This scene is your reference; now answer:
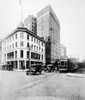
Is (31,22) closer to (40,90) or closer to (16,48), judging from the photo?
(16,48)

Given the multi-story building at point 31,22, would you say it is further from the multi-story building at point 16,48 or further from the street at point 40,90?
the street at point 40,90

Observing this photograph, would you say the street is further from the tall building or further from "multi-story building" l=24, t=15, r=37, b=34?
"multi-story building" l=24, t=15, r=37, b=34

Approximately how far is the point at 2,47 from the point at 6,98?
1949mm

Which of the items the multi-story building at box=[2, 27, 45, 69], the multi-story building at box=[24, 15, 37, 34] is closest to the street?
the multi-story building at box=[2, 27, 45, 69]

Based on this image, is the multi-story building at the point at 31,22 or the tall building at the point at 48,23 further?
the tall building at the point at 48,23

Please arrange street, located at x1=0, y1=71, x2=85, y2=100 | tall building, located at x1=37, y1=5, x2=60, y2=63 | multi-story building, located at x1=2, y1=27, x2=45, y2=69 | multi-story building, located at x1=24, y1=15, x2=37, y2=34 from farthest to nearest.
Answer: multi-story building, located at x1=2, y1=27, x2=45, y2=69, tall building, located at x1=37, y1=5, x2=60, y2=63, multi-story building, located at x1=24, y1=15, x2=37, y2=34, street, located at x1=0, y1=71, x2=85, y2=100

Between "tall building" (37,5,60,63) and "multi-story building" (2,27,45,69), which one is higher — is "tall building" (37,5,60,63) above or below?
above

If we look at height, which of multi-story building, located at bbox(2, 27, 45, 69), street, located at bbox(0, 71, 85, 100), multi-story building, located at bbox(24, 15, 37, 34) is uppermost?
multi-story building, located at bbox(24, 15, 37, 34)

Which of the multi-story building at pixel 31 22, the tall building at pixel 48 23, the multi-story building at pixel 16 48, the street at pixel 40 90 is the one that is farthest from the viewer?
the multi-story building at pixel 16 48

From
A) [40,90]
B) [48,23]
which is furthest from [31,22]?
[40,90]

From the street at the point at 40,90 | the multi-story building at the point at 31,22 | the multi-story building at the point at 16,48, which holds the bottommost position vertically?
the street at the point at 40,90

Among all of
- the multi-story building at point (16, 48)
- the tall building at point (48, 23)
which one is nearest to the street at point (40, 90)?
the multi-story building at point (16, 48)

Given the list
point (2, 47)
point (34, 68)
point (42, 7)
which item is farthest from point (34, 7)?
point (34, 68)

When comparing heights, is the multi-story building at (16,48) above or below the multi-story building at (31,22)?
below
